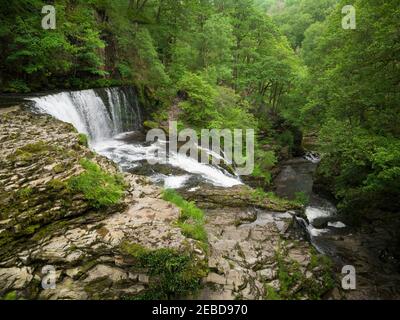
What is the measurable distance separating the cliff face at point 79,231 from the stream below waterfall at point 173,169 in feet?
11.5

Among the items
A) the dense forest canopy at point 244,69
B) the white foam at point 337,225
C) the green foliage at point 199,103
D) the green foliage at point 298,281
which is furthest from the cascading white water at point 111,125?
the green foliage at point 298,281

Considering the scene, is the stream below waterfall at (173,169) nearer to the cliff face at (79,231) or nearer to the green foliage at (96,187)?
the green foliage at (96,187)

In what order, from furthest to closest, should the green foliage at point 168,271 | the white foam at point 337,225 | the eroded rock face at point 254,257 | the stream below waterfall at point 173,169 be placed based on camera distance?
the white foam at point 337,225, the stream below waterfall at point 173,169, the eroded rock face at point 254,257, the green foliage at point 168,271

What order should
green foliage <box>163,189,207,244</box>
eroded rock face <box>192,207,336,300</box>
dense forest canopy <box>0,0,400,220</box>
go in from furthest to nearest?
dense forest canopy <box>0,0,400,220</box>
green foliage <box>163,189,207,244</box>
eroded rock face <box>192,207,336,300</box>

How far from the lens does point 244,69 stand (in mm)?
23625

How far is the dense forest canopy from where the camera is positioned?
33.9ft

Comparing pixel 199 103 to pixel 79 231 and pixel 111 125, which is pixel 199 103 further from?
pixel 79 231

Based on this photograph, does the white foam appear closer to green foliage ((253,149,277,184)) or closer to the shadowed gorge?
the shadowed gorge

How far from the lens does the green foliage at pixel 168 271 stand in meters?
5.57

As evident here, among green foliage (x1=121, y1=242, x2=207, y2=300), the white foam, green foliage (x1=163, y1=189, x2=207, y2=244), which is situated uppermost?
green foliage (x1=163, y1=189, x2=207, y2=244)

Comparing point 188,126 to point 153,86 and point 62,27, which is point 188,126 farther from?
point 62,27

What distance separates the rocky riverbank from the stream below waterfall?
5.91ft

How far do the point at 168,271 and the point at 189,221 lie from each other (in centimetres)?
180

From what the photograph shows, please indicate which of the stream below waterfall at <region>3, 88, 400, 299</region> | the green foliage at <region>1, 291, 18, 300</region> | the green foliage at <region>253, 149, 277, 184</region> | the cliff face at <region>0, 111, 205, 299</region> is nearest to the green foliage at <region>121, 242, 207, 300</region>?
the cliff face at <region>0, 111, 205, 299</region>
